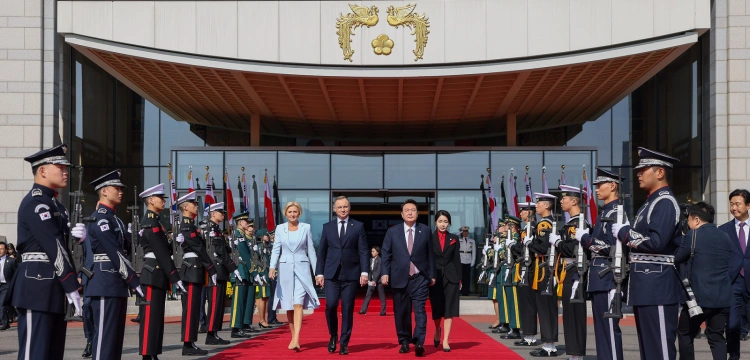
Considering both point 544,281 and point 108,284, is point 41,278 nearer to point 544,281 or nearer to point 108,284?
point 108,284

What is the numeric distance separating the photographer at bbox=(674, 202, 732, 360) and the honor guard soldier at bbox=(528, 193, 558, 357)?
2.44m

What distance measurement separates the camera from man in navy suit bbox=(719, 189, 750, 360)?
409 inches

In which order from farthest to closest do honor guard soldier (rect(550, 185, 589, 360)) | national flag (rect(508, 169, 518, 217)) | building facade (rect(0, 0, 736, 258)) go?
1. national flag (rect(508, 169, 518, 217))
2. building facade (rect(0, 0, 736, 258))
3. honor guard soldier (rect(550, 185, 589, 360))

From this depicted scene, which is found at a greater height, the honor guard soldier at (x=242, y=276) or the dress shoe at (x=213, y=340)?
the honor guard soldier at (x=242, y=276)

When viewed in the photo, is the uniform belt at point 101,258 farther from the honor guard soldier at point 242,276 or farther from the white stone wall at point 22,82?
the white stone wall at point 22,82

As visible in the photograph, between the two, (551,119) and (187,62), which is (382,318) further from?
(551,119)

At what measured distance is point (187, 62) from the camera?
22.4 meters

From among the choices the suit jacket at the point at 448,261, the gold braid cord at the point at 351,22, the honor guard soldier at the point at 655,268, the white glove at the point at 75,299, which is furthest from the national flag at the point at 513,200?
the white glove at the point at 75,299

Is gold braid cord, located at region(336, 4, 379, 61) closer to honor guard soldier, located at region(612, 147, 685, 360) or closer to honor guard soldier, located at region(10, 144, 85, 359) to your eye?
honor guard soldier, located at region(612, 147, 685, 360)

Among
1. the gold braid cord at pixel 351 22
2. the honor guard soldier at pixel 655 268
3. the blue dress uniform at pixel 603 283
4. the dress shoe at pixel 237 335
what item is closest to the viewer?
the honor guard soldier at pixel 655 268

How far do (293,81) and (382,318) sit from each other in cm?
636

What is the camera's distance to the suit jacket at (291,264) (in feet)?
41.9

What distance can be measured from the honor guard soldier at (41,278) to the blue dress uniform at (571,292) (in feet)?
17.9

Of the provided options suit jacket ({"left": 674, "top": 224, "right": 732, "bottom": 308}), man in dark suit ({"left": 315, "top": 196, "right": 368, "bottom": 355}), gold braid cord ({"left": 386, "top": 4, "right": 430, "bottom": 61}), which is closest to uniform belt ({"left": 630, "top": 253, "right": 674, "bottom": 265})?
suit jacket ({"left": 674, "top": 224, "right": 732, "bottom": 308})
